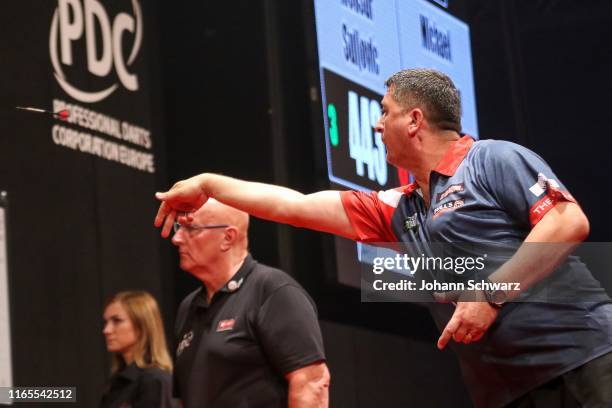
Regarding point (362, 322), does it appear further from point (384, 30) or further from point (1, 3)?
point (1, 3)

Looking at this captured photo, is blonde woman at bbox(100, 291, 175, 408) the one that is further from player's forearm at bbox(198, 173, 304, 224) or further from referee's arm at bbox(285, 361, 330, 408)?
player's forearm at bbox(198, 173, 304, 224)

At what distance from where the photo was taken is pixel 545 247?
2742 mm

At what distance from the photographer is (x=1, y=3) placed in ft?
17.9

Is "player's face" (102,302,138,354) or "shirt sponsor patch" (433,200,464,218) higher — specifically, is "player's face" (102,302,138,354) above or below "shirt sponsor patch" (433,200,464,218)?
below

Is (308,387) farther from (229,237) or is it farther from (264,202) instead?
(264,202)

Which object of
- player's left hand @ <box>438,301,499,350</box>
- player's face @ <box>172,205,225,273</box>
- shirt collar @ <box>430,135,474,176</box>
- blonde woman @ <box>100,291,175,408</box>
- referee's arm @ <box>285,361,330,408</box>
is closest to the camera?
player's left hand @ <box>438,301,499,350</box>

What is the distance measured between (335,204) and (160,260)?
3.28 m

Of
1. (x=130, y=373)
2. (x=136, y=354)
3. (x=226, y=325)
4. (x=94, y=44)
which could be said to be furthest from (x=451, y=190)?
(x=94, y=44)

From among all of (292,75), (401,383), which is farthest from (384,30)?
(401,383)

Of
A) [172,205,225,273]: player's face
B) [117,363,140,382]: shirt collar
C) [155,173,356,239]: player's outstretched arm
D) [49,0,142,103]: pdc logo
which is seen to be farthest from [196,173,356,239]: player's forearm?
[49,0,142,103]: pdc logo

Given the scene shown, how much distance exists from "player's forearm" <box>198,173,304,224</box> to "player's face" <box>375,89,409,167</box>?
0.98 ft

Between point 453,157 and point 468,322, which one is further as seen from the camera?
point 453,157

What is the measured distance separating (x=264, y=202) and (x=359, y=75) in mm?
2629

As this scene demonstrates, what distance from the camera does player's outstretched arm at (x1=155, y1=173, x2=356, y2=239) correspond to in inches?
126
